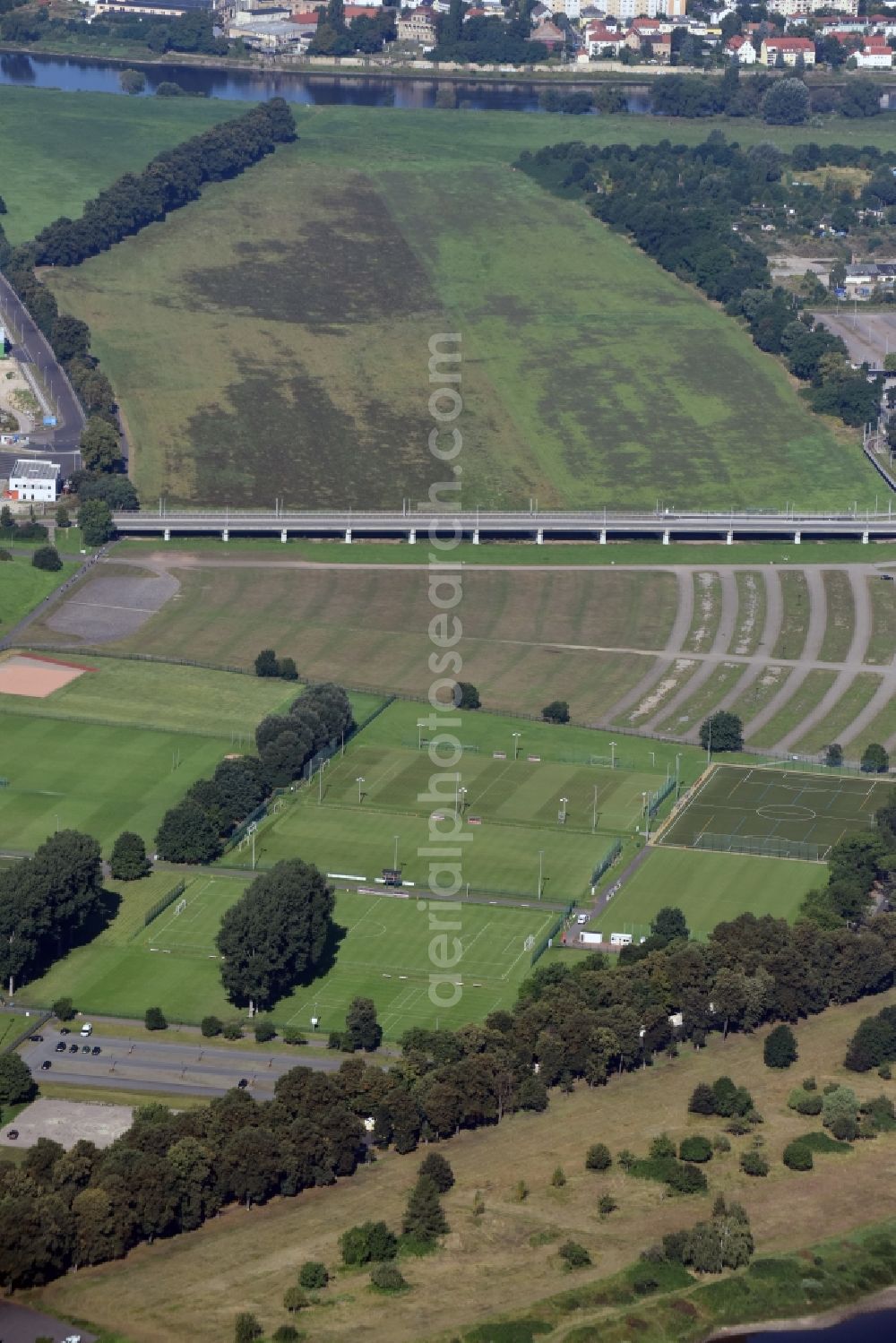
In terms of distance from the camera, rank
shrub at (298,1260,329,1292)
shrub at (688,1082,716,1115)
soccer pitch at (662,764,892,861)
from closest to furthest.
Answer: shrub at (298,1260,329,1292) < shrub at (688,1082,716,1115) < soccer pitch at (662,764,892,861)

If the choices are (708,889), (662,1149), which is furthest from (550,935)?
(662,1149)

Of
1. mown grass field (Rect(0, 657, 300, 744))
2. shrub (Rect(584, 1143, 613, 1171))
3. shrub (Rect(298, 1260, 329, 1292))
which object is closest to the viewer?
shrub (Rect(298, 1260, 329, 1292))

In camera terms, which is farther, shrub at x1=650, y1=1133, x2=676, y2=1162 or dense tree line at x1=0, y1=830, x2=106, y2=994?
dense tree line at x1=0, y1=830, x2=106, y2=994

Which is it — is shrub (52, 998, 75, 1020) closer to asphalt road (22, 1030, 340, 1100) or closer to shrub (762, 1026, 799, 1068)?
asphalt road (22, 1030, 340, 1100)

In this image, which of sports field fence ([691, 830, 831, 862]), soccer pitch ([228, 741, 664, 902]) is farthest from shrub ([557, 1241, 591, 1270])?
sports field fence ([691, 830, 831, 862])

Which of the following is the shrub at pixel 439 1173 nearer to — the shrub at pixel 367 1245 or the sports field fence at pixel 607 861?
the shrub at pixel 367 1245

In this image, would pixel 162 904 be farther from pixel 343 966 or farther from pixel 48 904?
pixel 343 966

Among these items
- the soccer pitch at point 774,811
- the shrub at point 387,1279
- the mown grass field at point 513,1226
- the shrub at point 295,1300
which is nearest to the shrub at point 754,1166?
the mown grass field at point 513,1226

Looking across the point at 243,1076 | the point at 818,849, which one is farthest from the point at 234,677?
the point at 243,1076
